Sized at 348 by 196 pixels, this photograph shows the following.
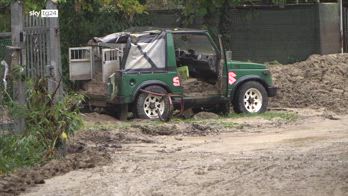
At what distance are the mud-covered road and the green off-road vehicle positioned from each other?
234 cm

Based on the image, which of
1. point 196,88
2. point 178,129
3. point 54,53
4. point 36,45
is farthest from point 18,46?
point 196,88

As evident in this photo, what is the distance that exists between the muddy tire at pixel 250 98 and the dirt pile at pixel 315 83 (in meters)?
1.89

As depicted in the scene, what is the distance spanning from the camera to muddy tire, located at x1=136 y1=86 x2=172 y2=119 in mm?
15195

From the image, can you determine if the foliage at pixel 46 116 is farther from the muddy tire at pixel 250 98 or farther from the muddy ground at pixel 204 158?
the muddy tire at pixel 250 98

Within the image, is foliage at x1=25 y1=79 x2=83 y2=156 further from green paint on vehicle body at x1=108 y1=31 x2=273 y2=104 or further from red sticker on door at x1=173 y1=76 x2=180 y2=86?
red sticker on door at x1=173 y1=76 x2=180 y2=86

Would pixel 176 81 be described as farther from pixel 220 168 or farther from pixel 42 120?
pixel 220 168

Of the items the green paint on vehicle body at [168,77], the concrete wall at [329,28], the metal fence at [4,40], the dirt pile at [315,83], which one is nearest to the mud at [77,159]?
the metal fence at [4,40]

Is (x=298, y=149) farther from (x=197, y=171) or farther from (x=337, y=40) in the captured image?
(x=337, y=40)

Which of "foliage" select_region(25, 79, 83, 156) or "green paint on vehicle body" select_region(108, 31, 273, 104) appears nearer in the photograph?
"foliage" select_region(25, 79, 83, 156)

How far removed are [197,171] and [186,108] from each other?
21.9ft

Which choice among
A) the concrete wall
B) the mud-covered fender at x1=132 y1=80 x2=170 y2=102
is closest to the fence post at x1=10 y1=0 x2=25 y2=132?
the mud-covered fender at x1=132 y1=80 x2=170 y2=102

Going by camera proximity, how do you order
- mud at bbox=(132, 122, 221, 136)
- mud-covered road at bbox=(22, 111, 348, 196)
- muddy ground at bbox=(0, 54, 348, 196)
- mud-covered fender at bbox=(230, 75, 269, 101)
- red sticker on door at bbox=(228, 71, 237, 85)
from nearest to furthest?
mud-covered road at bbox=(22, 111, 348, 196)
muddy ground at bbox=(0, 54, 348, 196)
mud at bbox=(132, 122, 221, 136)
red sticker on door at bbox=(228, 71, 237, 85)
mud-covered fender at bbox=(230, 75, 269, 101)

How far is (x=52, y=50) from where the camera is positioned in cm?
1017

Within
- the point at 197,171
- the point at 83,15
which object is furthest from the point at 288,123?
the point at 83,15
